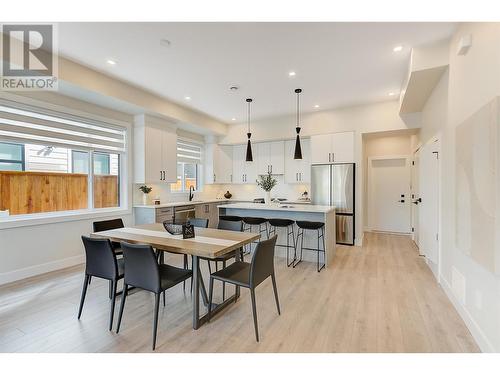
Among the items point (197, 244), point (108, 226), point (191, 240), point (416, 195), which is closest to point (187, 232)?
point (191, 240)

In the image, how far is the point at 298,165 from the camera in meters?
6.14

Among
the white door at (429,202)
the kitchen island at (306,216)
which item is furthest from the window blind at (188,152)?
the white door at (429,202)

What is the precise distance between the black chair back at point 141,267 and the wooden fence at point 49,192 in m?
2.57

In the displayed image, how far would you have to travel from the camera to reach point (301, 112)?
570cm

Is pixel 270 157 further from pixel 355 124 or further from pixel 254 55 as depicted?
pixel 254 55

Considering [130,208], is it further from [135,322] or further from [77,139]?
[135,322]

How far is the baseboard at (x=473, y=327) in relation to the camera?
185cm

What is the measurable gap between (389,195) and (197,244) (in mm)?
5819

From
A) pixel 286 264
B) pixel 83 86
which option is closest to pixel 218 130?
pixel 83 86

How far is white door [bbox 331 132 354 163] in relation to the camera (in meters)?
5.23

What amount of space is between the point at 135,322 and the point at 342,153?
15.7 ft

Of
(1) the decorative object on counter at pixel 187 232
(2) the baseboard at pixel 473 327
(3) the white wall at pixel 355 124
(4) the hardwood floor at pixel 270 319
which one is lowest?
(4) the hardwood floor at pixel 270 319

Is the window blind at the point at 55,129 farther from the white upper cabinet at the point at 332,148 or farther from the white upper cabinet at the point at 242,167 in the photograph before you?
the white upper cabinet at the point at 332,148

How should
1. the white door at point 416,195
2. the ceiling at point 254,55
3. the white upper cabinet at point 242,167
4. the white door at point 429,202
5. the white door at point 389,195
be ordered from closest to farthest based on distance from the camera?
1. the ceiling at point 254,55
2. the white door at point 429,202
3. the white door at point 416,195
4. the white door at point 389,195
5. the white upper cabinet at point 242,167
